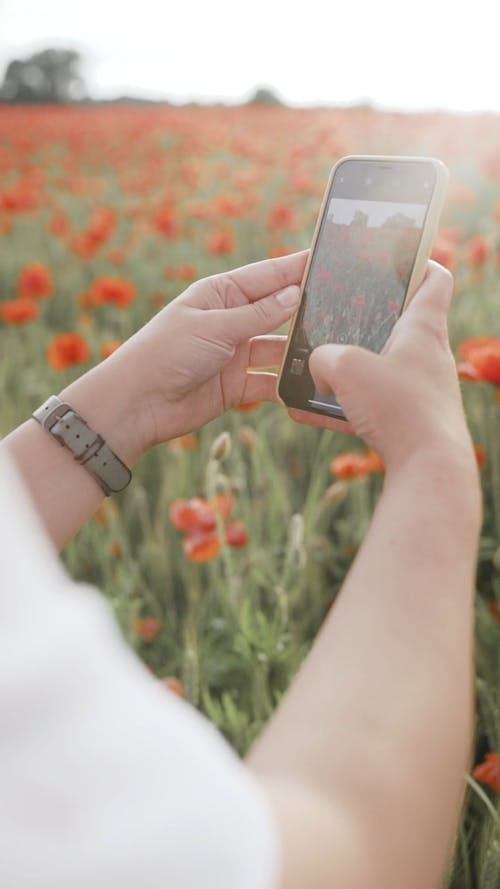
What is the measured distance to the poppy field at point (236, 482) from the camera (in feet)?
Answer: 3.15

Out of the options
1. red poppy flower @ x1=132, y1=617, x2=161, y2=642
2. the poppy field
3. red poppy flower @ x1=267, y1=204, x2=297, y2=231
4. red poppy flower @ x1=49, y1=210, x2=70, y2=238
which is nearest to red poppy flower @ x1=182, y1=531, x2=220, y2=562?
the poppy field

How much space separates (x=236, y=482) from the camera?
1.19 m

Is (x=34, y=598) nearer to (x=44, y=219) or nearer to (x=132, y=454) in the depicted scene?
(x=132, y=454)

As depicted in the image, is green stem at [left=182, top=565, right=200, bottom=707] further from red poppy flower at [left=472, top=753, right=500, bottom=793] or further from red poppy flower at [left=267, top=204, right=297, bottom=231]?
red poppy flower at [left=267, top=204, right=297, bottom=231]

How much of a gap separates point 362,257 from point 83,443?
0.90ft

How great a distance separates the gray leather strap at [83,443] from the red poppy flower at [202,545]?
203 millimetres

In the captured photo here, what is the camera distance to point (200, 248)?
260cm

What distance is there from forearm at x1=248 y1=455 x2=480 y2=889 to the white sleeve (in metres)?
0.06

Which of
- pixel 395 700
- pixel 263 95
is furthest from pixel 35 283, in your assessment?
pixel 263 95

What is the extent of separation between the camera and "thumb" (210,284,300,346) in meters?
0.82

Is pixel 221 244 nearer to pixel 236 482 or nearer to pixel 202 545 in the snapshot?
pixel 236 482

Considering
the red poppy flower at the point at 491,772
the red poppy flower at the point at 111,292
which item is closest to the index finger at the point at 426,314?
the red poppy flower at the point at 491,772

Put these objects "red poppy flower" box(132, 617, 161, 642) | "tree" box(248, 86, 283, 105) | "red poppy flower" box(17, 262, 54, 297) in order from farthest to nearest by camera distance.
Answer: "tree" box(248, 86, 283, 105) → "red poppy flower" box(17, 262, 54, 297) → "red poppy flower" box(132, 617, 161, 642)

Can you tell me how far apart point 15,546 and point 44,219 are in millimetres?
3161
